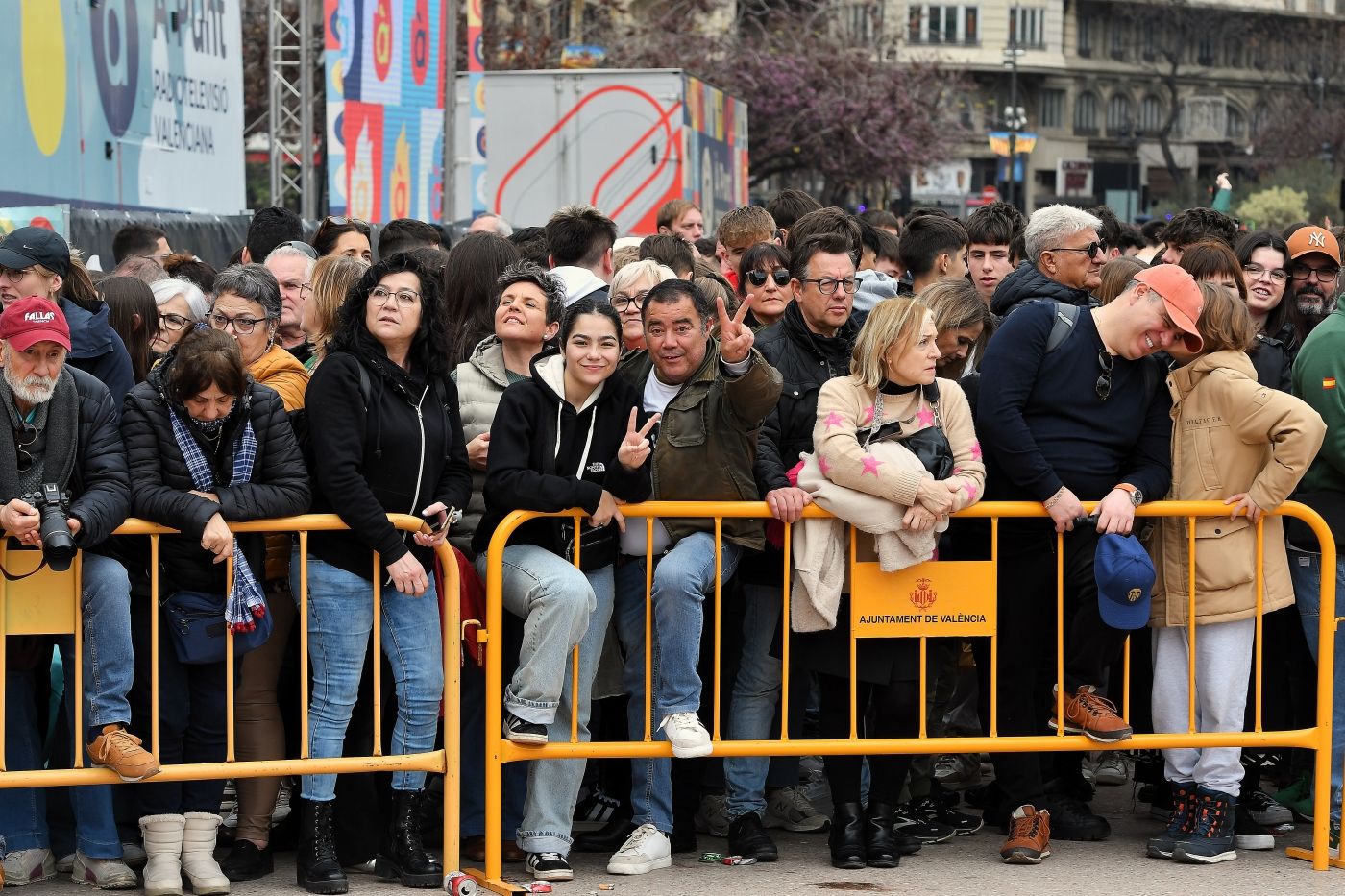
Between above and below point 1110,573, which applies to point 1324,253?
above

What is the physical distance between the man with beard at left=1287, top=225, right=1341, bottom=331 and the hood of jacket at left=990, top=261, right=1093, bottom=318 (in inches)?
40.8

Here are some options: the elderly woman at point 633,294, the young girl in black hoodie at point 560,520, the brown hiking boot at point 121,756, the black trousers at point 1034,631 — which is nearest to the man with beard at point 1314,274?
the black trousers at point 1034,631

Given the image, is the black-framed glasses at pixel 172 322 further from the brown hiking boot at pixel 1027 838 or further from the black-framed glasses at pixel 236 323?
the brown hiking boot at pixel 1027 838

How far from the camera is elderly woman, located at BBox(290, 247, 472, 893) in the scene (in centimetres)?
597

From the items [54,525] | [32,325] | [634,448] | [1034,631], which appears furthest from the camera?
[1034,631]

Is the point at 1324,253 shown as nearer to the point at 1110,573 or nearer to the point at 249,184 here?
the point at 1110,573

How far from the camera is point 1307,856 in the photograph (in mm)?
6609

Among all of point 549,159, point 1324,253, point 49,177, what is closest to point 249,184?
point 549,159

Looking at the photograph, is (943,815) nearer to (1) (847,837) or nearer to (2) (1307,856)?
(1) (847,837)

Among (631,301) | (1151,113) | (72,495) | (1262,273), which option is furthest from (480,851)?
(1151,113)

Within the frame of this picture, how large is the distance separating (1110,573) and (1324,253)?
2.30m

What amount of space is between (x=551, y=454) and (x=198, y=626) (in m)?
1.26

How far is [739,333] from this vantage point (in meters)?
6.05

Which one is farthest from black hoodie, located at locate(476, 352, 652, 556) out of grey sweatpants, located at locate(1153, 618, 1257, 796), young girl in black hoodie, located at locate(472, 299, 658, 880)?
grey sweatpants, located at locate(1153, 618, 1257, 796)
